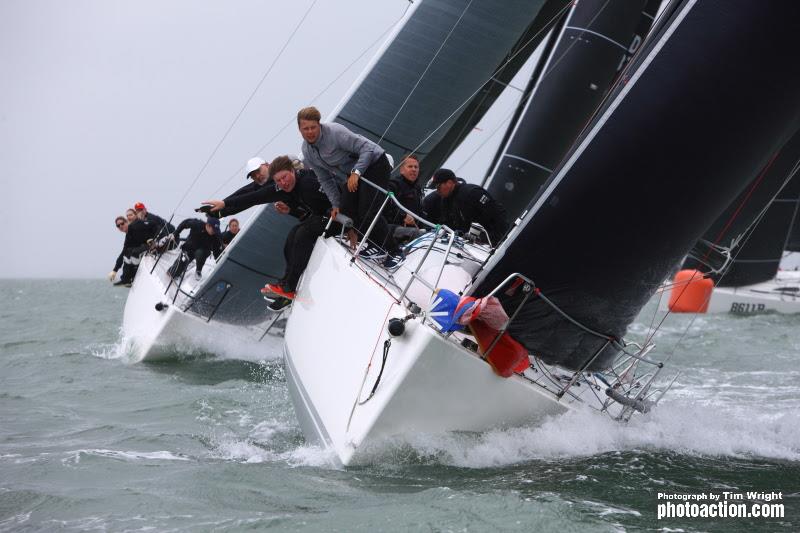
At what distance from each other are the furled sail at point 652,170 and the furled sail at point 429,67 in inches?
164

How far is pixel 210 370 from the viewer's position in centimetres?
818

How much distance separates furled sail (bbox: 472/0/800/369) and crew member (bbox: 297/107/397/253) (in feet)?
4.30

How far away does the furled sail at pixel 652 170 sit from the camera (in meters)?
3.75

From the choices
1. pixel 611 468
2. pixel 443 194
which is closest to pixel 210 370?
pixel 443 194

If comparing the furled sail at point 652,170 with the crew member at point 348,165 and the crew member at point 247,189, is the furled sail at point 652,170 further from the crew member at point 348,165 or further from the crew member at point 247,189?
the crew member at point 247,189

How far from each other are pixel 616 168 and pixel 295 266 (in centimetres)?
245

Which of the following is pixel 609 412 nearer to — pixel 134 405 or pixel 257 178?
pixel 257 178

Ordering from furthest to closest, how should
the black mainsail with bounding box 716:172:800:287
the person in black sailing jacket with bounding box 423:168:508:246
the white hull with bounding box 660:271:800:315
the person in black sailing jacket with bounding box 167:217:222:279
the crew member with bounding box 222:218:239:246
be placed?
the white hull with bounding box 660:271:800:315
the black mainsail with bounding box 716:172:800:287
the crew member with bounding box 222:218:239:246
the person in black sailing jacket with bounding box 167:217:222:279
the person in black sailing jacket with bounding box 423:168:508:246

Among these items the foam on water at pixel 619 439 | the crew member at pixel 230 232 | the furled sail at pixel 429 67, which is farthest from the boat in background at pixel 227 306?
the foam on water at pixel 619 439

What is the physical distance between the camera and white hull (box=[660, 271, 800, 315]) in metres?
20.4

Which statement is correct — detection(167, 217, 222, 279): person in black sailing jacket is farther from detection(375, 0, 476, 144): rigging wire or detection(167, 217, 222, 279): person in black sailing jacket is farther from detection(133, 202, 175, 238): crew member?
detection(375, 0, 476, 144): rigging wire

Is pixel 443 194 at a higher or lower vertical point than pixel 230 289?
higher

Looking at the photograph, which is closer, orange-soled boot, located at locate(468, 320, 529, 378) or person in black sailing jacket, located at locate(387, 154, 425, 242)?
orange-soled boot, located at locate(468, 320, 529, 378)

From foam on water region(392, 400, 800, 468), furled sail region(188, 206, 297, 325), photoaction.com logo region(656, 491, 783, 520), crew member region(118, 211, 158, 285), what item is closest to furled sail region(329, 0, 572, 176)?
furled sail region(188, 206, 297, 325)
